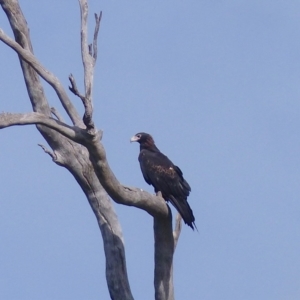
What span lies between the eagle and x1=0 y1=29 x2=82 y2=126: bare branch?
145 centimetres

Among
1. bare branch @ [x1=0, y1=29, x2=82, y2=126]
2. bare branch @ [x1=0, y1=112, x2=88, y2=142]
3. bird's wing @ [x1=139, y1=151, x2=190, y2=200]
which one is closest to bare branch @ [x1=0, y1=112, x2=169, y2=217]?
bare branch @ [x1=0, y1=112, x2=88, y2=142]

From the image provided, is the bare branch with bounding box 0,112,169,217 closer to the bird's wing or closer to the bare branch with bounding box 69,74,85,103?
the bare branch with bounding box 69,74,85,103

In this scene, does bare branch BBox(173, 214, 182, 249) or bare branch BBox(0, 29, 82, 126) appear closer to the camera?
bare branch BBox(0, 29, 82, 126)

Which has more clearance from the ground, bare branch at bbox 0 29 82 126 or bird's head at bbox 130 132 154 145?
bird's head at bbox 130 132 154 145

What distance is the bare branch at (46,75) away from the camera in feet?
23.0

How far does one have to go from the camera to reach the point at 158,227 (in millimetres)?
7895

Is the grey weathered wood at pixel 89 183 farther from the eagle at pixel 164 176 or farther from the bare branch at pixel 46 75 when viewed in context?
the eagle at pixel 164 176

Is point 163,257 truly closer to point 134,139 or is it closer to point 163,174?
point 163,174

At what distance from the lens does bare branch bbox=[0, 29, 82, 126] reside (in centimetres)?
702

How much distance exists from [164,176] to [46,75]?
287cm

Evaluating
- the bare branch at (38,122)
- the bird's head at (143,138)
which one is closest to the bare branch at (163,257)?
the bare branch at (38,122)

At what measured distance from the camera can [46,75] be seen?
6984 millimetres

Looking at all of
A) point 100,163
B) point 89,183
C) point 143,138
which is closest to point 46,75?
point 100,163

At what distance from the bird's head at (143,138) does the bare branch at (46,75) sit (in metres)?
2.44
